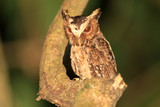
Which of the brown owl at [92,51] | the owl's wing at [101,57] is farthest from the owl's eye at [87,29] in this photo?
the owl's wing at [101,57]

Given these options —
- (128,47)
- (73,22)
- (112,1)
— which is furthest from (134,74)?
(73,22)

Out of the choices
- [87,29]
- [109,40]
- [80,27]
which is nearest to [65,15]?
[80,27]

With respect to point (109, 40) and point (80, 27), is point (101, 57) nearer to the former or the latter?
point (80, 27)

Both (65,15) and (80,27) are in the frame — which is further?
(80,27)

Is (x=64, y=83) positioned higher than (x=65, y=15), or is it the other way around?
(x=65, y=15)

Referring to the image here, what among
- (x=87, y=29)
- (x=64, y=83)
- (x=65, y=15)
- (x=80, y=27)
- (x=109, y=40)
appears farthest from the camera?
(x=109, y=40)

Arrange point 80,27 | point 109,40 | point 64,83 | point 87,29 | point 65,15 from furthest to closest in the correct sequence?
point 109,40
point 87,29
point 80,27
point 65,15
point 64,83

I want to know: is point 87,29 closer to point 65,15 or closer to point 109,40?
point 65,15

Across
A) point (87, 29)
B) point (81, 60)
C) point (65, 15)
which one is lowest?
point (81, 60)
